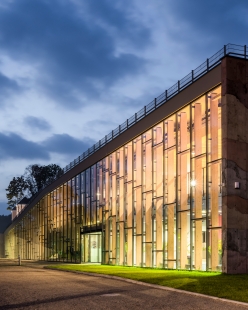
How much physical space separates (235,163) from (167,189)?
8.21m

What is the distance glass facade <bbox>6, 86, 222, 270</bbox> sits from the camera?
29.0m

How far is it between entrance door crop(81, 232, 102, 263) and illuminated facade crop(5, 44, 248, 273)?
0.31 ft

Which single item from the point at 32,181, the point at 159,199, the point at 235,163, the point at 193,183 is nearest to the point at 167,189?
the point at 159,199

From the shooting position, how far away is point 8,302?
597 inches

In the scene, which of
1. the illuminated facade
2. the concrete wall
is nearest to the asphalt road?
the concrete wall

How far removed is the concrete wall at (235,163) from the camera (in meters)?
26.4

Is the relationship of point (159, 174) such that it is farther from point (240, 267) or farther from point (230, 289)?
point (230, 289)

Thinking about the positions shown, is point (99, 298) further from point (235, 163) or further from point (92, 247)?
point (92, 247)

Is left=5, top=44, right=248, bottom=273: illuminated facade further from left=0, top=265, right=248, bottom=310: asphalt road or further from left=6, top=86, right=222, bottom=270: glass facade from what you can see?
left=0, top=265, right=248, bottom=310: asphalt road

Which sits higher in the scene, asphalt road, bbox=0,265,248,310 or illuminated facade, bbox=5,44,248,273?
illuminated facade, bbox=5,44,248,273

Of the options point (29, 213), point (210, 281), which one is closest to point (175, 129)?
point (210, 281)

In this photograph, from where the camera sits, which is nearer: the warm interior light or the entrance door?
the warm interior light

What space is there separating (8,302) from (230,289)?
285 inches

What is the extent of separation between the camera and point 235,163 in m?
27.2
